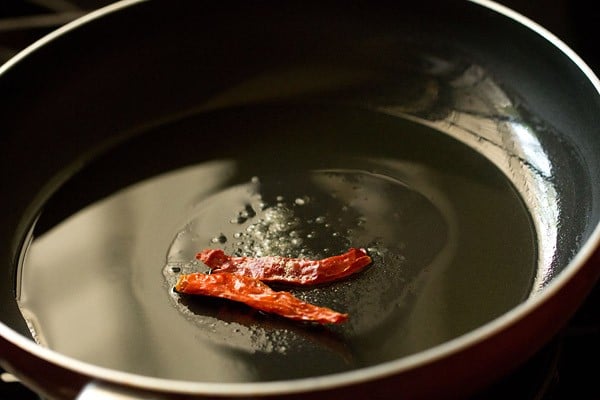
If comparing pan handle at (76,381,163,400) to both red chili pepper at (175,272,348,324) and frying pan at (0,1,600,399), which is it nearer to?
frying pan at (0,1,600,399)

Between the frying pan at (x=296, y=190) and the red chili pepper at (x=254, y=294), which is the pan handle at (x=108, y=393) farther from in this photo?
the red chili pepper at (x=254, y=294)

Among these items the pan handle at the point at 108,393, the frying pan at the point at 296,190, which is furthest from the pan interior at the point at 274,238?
the pan handle at the point at 108,393

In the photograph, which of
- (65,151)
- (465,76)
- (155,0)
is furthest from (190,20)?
(465,76)

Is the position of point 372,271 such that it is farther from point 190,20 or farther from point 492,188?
point 190,20

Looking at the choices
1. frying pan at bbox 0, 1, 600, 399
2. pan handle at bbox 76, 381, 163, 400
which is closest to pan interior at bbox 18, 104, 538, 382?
frying pan at bbox 0, 1, 600, 399

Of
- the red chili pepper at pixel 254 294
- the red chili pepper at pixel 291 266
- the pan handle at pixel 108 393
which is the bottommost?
the pan handle at pixel 108 393

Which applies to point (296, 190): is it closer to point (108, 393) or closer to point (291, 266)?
point (291, 266)

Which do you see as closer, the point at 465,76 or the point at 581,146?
the point at 581,146
